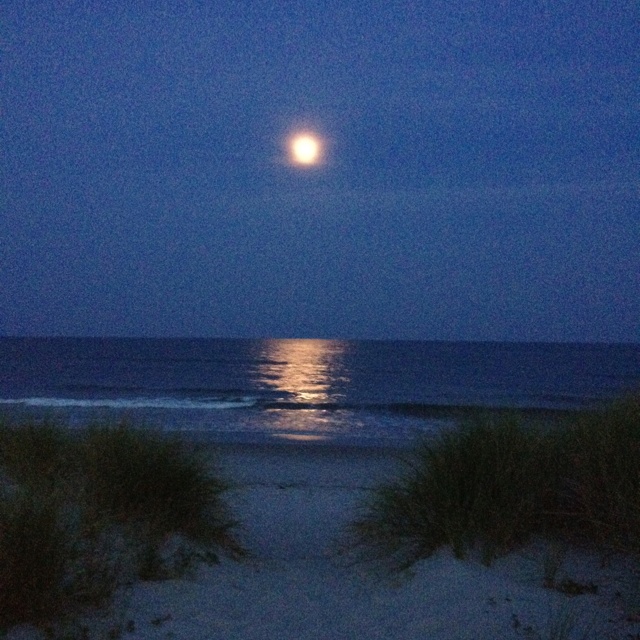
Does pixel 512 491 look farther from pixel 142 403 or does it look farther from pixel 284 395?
pixel 284 395

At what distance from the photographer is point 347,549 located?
265 inches

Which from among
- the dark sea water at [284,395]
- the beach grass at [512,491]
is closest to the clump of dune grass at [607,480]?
the beach grass at [512,491]

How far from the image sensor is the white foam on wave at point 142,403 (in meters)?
27.3

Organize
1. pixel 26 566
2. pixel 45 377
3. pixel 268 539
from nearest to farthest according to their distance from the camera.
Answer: pixel 26 566 < pixel 268 539 < pixel 45 377

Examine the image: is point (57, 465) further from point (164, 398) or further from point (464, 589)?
point (164, 398)

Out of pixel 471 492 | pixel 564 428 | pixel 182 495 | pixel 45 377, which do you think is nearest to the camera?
pixel 471 492

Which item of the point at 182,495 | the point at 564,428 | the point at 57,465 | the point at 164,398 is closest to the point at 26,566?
the point at 182,495

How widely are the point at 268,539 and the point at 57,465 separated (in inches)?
93.3

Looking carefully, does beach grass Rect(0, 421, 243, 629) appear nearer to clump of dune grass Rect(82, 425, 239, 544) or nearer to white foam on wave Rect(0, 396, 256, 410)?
clump of dune grass Rect(82, 425, 239, 544)

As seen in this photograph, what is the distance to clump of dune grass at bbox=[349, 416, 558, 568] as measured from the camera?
5.70 m

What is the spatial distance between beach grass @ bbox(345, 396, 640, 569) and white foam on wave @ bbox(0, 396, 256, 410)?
21770mm

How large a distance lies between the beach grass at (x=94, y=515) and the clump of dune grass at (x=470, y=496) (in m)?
1.50

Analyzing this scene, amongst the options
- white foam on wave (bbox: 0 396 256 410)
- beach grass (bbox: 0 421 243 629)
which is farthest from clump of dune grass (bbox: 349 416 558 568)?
white foam on wave (bbox: 0 396 256 410)

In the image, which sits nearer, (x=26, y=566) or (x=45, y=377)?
(x=26, y=566)
